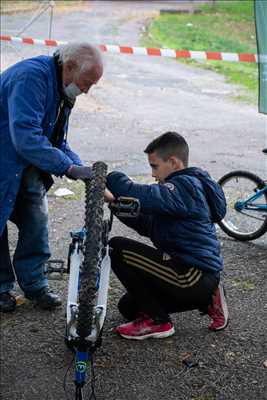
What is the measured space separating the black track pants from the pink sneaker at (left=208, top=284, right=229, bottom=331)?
105mm

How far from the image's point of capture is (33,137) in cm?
370

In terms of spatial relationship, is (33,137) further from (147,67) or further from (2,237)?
(147,67)

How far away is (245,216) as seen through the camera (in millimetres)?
6078

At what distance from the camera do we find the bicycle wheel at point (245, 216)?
5680mm

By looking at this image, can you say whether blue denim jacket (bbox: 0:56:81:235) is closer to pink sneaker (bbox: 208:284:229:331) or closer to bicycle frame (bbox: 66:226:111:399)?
bicycle frame (bbox: 66:226:111:399)

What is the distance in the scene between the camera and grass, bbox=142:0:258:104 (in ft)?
49.9

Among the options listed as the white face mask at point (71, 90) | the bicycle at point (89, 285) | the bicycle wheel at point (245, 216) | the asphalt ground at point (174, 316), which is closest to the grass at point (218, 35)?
the asphalt ground at point (174, 316)

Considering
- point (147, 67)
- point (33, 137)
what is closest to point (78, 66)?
point (33, 137)

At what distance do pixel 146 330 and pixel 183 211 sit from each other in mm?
813

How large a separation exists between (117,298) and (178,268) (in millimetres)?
911

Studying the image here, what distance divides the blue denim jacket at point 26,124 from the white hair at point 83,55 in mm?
174

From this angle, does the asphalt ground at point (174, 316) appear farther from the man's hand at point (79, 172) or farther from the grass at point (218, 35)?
the grass at point (218, 35)

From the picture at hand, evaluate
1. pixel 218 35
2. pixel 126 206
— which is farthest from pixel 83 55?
pixel 218 35

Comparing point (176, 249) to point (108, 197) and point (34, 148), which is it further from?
point (34, 148)
